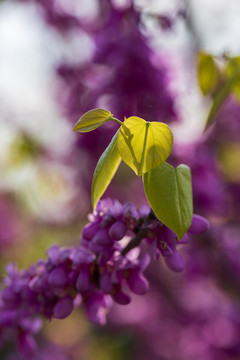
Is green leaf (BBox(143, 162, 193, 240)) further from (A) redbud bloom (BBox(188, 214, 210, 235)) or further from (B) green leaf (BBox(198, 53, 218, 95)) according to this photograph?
(B) green leaf (BBox(198, 53, 218, 95))

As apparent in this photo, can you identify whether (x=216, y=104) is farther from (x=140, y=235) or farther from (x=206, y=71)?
(x=140, y=235)

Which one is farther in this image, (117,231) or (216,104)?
(216,104)

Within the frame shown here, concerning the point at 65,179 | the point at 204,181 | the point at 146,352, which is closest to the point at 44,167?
the point at 65,179

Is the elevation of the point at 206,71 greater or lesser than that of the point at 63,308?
greater

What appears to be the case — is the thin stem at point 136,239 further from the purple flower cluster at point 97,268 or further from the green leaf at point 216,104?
the green leaf at point 216,104

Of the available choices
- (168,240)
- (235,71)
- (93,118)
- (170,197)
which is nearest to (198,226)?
(168,240)

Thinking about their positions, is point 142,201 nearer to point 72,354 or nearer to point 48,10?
point 48,10
